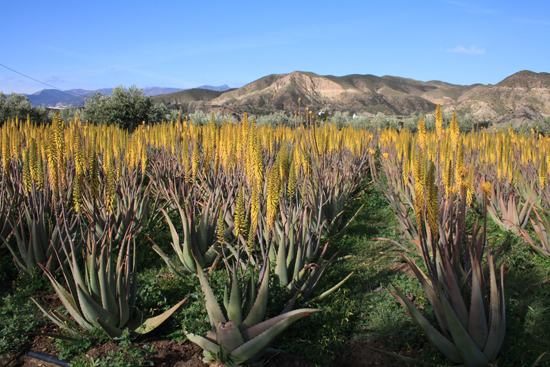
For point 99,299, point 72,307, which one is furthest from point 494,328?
point 72,307

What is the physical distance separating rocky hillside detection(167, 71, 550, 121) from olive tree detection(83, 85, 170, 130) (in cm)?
822

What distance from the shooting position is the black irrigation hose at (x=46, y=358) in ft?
8.10

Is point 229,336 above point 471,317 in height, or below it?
below

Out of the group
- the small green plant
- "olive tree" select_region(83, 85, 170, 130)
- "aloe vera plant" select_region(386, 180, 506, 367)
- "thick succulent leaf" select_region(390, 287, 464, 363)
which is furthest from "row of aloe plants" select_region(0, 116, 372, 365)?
"olive tree" select_region(83, 85, 170, 130)

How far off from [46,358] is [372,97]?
5429 cm

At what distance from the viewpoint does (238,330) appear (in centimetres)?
233

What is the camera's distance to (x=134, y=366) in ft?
7.68

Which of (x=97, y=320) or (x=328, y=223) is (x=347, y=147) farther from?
(x=97, y=320)

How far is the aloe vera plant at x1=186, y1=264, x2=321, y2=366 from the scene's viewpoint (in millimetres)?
2332

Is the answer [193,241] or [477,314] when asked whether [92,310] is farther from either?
[477,314]

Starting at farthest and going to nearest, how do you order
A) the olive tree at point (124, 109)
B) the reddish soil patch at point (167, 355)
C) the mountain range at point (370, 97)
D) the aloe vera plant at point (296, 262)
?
the mountain range at point (370, 97) < the olive tree at point (124, 109) < the aloe vera plant at point (296, 262) < the reddish soil patch at point (167, 355)

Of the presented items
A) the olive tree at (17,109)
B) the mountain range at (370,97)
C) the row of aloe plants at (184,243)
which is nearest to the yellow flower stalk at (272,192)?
the row of aloe plants at (184,243)

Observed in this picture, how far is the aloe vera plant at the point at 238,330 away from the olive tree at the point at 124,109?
15411 millimetres

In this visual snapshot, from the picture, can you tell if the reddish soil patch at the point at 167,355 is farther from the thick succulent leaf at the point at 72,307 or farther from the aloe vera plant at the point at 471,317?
the aloe vera plant at the point at 471,317
